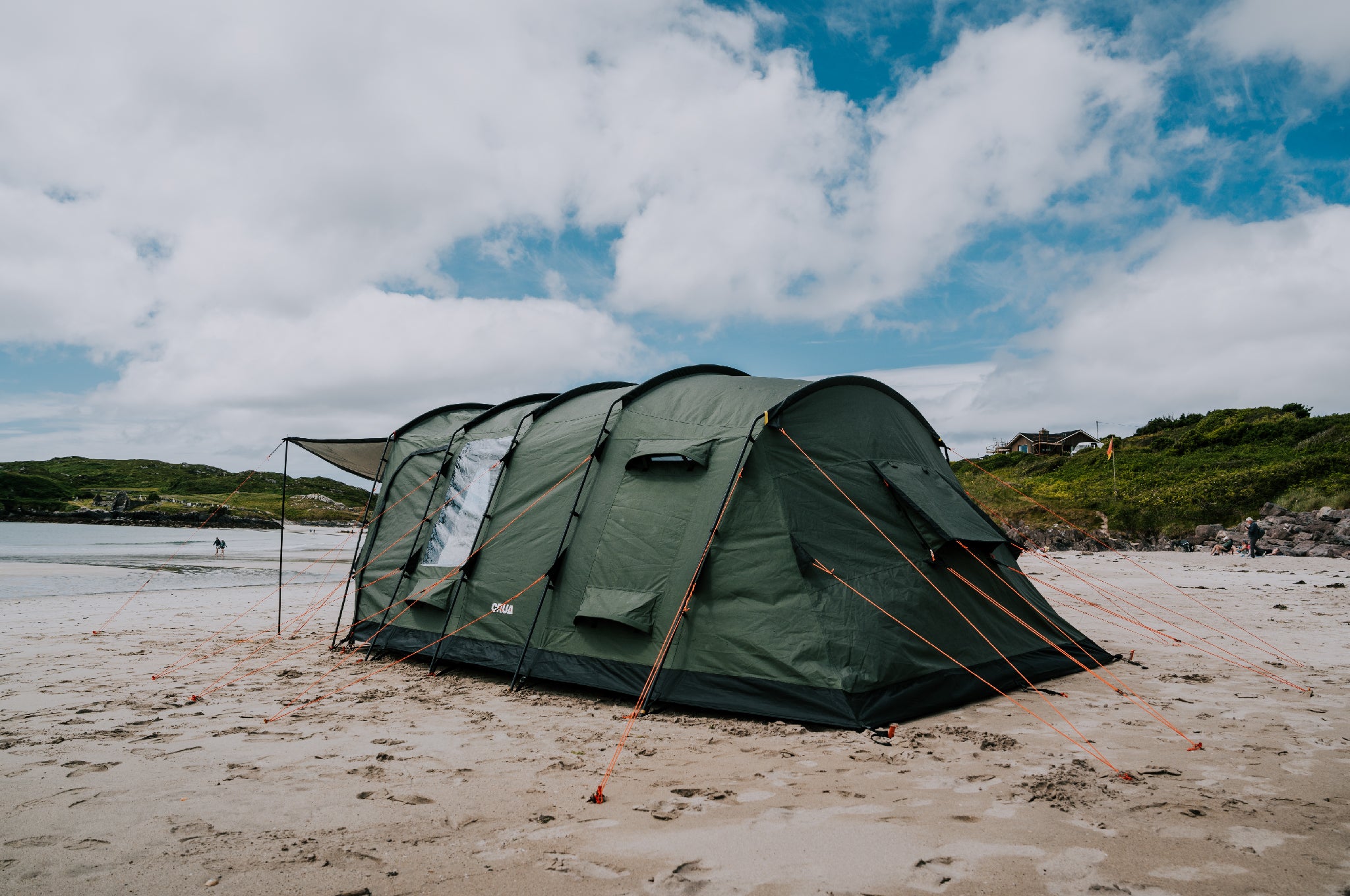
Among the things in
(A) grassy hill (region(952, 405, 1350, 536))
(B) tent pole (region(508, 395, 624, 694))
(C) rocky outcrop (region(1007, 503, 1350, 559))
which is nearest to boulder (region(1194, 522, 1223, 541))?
(C) rocky outcrop (region(1007, 503, 1350, 559))

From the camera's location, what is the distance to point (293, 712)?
20.5ft

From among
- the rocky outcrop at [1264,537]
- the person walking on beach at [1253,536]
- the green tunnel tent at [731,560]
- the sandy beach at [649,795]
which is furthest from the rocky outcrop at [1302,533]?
the green tunnel tent at [731,560]

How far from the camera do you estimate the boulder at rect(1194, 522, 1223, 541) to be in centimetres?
2722

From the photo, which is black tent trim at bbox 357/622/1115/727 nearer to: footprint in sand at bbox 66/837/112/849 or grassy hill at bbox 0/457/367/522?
footprint in sand at bbox 66/837/112/849

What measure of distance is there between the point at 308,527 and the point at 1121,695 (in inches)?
3380

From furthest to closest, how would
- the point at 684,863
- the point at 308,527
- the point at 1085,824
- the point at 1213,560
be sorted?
the point at 308,527 < the point at 1213,560 < the point at 1085,824 < the point at 684,863

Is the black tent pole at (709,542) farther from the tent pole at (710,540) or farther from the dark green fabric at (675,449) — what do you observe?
the dark green fabric at (675,449)

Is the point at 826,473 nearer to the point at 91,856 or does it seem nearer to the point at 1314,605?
the point at 91,856

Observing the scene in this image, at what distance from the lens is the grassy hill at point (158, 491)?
7875cm

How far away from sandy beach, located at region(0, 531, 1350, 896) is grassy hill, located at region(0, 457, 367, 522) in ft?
212

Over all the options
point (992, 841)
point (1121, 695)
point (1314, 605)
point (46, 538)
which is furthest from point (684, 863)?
point (46, 538)

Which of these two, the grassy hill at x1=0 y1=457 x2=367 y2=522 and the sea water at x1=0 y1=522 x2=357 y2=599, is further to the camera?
the grassy hill at x1=0 y1=457 x2=367 y2=522

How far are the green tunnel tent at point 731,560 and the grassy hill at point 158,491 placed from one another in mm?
62991

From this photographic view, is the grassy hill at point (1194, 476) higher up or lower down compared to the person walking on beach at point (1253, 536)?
higher up
